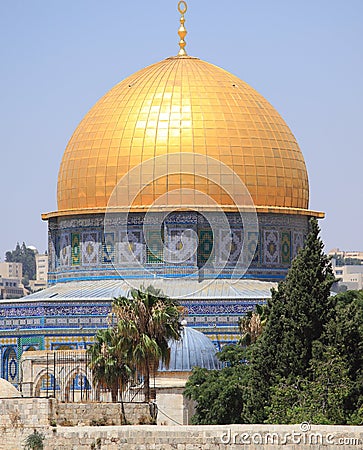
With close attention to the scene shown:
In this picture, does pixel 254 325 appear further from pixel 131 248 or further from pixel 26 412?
pixel 131 248

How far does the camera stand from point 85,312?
156 ft

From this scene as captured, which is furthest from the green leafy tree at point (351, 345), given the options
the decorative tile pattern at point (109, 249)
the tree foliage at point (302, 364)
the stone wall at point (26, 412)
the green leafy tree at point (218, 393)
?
the decorative tile pattern at point (109, 249)

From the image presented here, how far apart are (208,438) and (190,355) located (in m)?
13.8

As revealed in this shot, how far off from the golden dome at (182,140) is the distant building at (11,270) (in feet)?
325

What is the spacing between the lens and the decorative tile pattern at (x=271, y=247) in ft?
166

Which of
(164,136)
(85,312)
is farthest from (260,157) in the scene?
(85,312)

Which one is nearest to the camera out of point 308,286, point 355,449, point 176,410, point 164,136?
point 355,449

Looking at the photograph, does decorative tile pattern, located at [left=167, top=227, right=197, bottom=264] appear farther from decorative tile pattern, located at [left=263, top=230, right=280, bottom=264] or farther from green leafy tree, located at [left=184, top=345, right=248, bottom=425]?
green leafy tree, located at [left=184, top=345, right=248, bottom=425]

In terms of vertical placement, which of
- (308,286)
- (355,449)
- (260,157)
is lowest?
(355,449)

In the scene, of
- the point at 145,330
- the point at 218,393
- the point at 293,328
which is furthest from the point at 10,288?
the point at 293,328

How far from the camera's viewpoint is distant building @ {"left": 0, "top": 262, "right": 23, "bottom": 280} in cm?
15188

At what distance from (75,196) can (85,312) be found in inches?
218

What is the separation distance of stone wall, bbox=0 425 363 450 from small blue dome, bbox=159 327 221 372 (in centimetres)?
1069

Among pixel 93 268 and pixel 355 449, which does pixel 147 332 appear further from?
pixel 93 268
